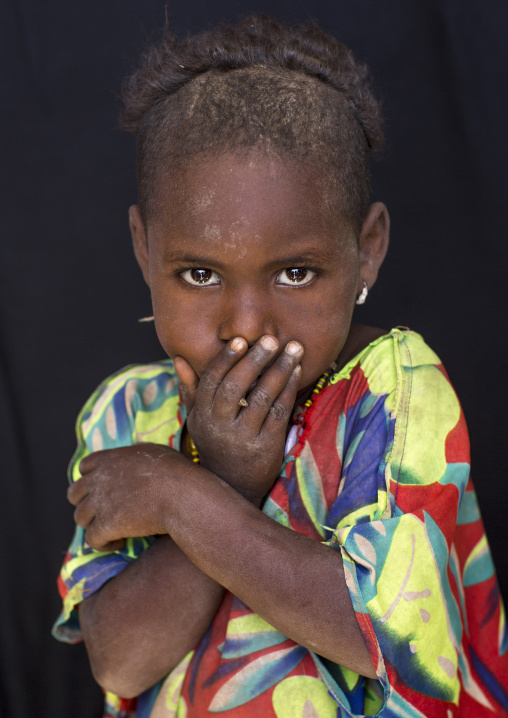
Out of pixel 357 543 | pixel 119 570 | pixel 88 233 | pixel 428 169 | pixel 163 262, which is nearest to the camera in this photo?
pixel 357 543

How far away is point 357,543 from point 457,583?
1.32 feet

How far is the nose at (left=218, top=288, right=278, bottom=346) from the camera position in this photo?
43.6 inches

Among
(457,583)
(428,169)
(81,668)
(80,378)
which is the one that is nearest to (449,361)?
(428,169)

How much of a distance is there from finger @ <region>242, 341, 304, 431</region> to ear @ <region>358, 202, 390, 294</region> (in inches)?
8.9

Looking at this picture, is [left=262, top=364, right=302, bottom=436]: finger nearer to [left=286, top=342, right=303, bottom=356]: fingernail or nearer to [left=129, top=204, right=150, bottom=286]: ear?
[left=286, top=342, right=303, bottom=356]: fingernail

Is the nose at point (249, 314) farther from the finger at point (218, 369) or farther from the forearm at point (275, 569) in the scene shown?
the forearm at point (275, 569)

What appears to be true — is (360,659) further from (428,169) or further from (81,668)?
(428,169)

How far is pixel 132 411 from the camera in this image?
147cm

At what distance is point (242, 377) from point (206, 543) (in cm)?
24

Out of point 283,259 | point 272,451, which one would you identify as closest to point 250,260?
point 283,259

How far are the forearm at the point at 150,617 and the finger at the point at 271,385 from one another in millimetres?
258

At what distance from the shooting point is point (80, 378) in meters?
2.17

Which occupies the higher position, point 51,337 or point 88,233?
point 88,233

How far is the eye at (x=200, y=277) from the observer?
1153 mm
